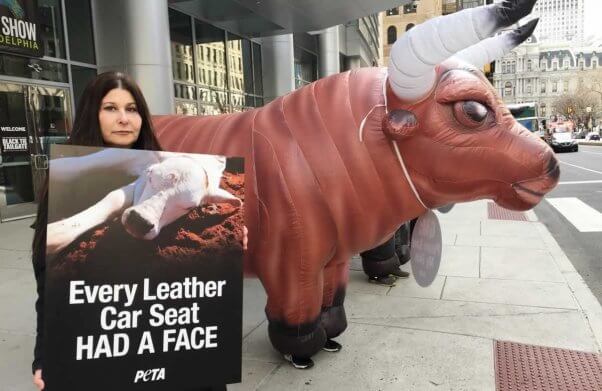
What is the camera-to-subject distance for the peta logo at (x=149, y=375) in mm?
1485

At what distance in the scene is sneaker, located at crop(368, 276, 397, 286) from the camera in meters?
4.75

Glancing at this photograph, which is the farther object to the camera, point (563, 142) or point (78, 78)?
point (563, 142)

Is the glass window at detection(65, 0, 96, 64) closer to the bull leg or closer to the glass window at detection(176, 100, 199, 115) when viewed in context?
the glass window at detection(176, 100, 199, 115)

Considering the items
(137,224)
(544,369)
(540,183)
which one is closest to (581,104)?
(544,369)

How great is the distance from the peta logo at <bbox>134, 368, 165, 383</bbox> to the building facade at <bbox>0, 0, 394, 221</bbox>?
3.02 metres

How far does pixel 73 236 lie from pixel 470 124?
1.78 metres

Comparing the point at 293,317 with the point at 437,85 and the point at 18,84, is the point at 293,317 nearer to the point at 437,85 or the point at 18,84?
the point at 437,85

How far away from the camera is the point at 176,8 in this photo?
1170 cm

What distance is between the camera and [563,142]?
29438 mm

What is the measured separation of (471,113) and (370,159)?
521mm

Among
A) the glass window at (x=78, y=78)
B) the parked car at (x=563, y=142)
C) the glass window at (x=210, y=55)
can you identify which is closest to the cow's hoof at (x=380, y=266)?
the glass window at (x=78, y=78)

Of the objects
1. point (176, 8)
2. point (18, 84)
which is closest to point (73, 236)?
point (18, 84)

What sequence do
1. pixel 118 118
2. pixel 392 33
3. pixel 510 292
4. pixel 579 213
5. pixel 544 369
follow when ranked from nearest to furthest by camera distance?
pixel 118 118
pixel 544 369
pixel 510 292
pixel 579 213
pixel 392 33

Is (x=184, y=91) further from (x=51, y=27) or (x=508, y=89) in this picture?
(x=508, y=89)
